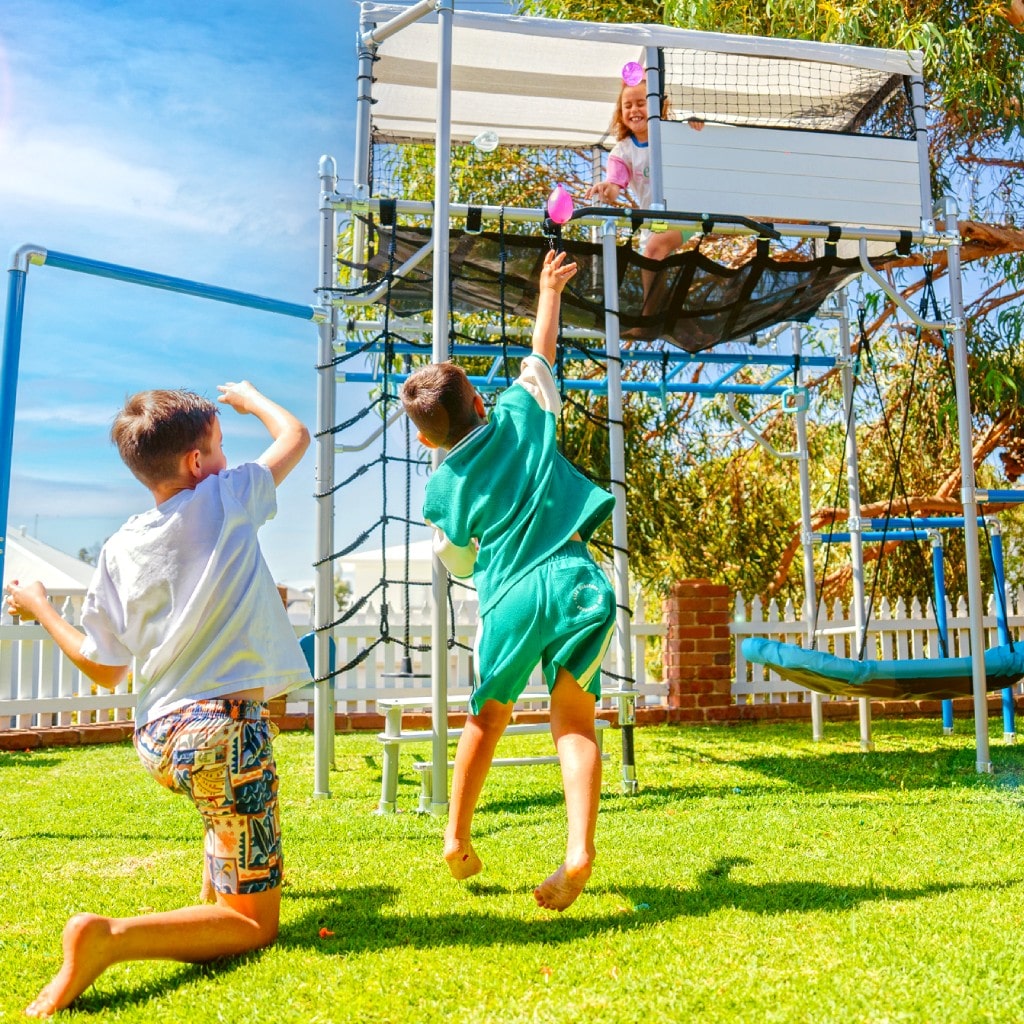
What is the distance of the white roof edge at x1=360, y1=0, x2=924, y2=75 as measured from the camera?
17.4 ft

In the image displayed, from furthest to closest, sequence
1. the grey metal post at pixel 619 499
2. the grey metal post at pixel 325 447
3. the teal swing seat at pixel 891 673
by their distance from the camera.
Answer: the grey metal post at pixel 325 447 < the teal swing seat at pixel 891 673 < the grey metal post at pixel 619 499

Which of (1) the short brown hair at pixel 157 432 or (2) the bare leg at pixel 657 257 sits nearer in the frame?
(1) the short brown hair at pixel 157 432

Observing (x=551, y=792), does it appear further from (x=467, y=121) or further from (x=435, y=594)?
(x=467, y=121)

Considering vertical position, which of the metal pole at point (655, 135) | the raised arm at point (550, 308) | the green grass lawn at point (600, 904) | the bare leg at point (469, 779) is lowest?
the green grass lawn at point (600, 904)

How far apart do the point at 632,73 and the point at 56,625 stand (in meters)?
4.46

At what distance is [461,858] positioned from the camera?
2.70m

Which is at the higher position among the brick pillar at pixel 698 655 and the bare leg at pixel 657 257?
the bare leg at pixel 657 257

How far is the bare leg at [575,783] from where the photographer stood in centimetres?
244

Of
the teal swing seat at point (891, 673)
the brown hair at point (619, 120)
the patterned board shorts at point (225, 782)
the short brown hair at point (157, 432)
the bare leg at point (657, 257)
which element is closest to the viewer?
the patterned board shorts at point (225, 782)

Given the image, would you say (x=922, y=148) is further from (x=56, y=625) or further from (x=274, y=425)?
(x=56, y=625)

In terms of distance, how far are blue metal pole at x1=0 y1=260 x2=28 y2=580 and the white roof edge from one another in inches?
92.1

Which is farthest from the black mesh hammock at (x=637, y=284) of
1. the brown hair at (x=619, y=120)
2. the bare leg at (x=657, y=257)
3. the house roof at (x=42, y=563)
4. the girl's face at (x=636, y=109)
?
the house roof at (x=42, y=563)

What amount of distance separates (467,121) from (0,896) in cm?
520

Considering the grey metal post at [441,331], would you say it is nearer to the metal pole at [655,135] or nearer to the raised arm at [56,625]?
the metal pole at [655,135]
